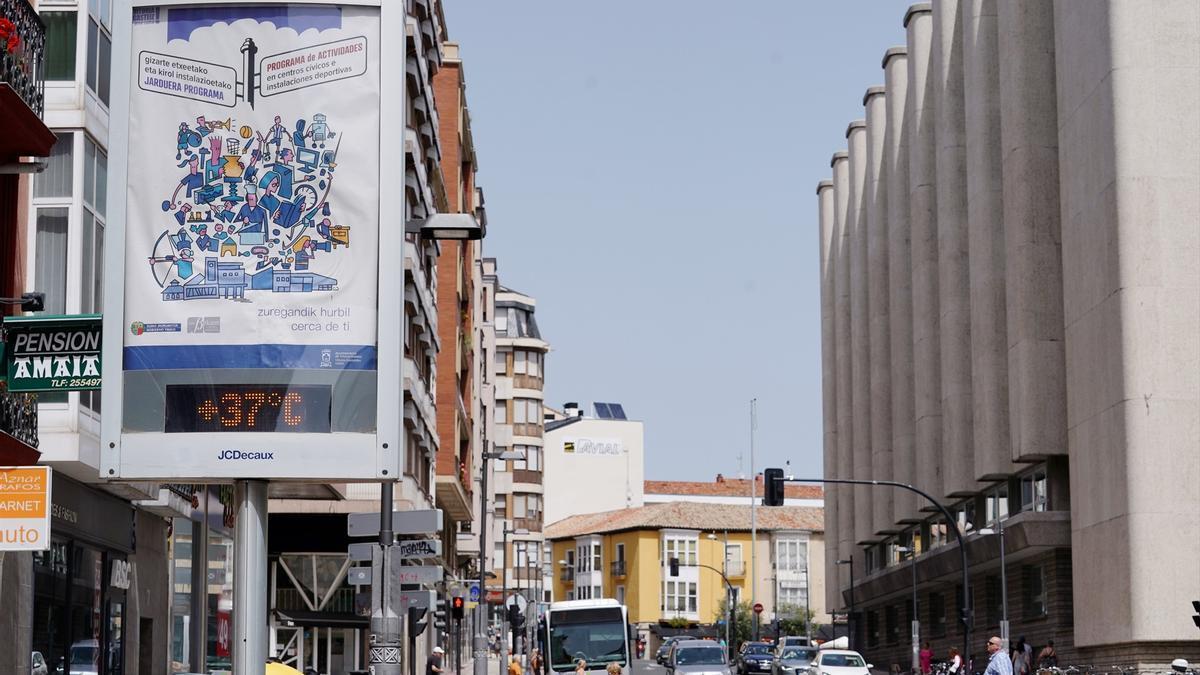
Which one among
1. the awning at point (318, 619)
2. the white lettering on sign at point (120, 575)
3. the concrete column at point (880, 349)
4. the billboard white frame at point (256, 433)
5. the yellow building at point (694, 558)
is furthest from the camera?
the yellow building at point (694, 558)

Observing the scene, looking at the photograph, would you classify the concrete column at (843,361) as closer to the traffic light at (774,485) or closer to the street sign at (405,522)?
the traffic light at (774,485)

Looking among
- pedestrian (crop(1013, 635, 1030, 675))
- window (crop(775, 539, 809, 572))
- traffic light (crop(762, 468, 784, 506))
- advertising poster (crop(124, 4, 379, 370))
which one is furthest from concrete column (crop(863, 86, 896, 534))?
advertising poster (crop(124, 4, 379, 370))

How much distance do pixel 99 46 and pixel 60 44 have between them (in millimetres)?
709

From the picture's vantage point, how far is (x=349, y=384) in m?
10.7

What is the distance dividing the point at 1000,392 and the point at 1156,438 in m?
11.4

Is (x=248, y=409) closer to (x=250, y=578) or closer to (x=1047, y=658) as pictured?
(x=250, y=578)

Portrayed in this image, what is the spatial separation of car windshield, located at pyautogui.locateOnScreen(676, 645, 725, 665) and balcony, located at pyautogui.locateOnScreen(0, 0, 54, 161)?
39.7 m

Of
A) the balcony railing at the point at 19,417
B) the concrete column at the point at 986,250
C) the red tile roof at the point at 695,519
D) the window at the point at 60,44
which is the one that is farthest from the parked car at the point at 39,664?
the red tile roof at the point at 695,519

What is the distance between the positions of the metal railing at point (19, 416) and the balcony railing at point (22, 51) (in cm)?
291

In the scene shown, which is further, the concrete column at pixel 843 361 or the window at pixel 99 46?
the concrete column at pixel 843 361

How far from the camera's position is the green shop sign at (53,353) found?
14898 mm

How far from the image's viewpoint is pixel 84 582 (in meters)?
24.2

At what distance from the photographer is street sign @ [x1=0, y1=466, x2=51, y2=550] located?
14867 mm

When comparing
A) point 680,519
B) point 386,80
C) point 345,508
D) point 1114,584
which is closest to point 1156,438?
point 1114,584
